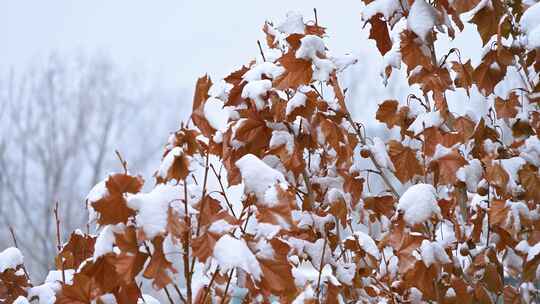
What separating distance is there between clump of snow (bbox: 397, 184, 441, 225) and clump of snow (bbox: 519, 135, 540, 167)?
0.48 meters

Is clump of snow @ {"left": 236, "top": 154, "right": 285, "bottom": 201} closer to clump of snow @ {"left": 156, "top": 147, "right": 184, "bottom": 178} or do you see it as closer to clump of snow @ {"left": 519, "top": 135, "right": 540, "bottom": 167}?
clump of snow @ {"left": 156, "top": 147, "right": 184, "bottom": 178}

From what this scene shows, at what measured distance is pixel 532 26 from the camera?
171cm

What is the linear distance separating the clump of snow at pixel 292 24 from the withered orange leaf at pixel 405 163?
552 millimetres

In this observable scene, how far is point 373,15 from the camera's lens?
6.11 ft

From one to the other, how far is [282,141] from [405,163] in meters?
0.59

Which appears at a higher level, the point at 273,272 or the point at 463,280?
the point at 273,272

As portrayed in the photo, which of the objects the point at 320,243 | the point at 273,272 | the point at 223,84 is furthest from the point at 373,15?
the point at 273,272

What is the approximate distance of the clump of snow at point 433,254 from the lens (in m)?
1.81

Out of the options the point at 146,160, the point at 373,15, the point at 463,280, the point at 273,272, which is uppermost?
the point at 146,160

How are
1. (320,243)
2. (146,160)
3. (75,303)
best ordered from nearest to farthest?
(75,303)
(320,243)
(146,160)

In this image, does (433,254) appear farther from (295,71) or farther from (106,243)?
(106,243)

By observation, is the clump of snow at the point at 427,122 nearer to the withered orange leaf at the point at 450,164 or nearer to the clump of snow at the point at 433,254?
the withered orange leaf at the point at 450,164

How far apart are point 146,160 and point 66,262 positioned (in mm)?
19429

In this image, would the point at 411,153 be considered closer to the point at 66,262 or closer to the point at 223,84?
the point at 223,84
